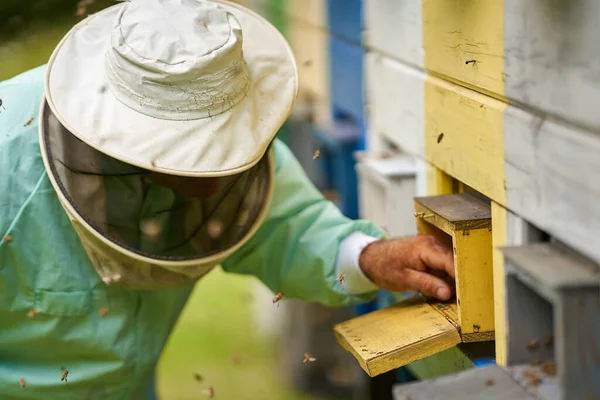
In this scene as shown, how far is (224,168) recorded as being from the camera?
1.38 metres

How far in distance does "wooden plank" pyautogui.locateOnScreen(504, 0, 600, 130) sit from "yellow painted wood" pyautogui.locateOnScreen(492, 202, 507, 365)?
0.75 ft

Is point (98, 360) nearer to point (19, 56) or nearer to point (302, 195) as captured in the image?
point (302, 195)

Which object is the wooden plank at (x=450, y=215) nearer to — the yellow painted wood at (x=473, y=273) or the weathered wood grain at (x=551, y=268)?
the yellow painted wood at (x=473, y=273)

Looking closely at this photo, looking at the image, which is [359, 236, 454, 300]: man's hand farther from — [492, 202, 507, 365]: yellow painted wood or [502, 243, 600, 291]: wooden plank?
[502, 243, 600, 291]: wooden plank

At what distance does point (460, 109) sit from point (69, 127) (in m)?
0.75

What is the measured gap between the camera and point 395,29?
2021mm

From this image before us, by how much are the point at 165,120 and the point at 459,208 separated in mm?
599

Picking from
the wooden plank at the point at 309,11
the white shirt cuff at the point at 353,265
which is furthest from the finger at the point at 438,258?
the wooden plank at the point at 309,11

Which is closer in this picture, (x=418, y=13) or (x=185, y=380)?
(x=418, y=13)

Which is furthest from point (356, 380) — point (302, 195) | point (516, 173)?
point (516, 173)

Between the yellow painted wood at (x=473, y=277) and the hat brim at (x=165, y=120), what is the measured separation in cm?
42

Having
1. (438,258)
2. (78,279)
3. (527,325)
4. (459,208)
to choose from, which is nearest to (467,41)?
(459,208)

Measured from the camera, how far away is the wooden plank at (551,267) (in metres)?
0.98

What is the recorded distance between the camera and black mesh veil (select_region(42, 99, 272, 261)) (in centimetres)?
155
